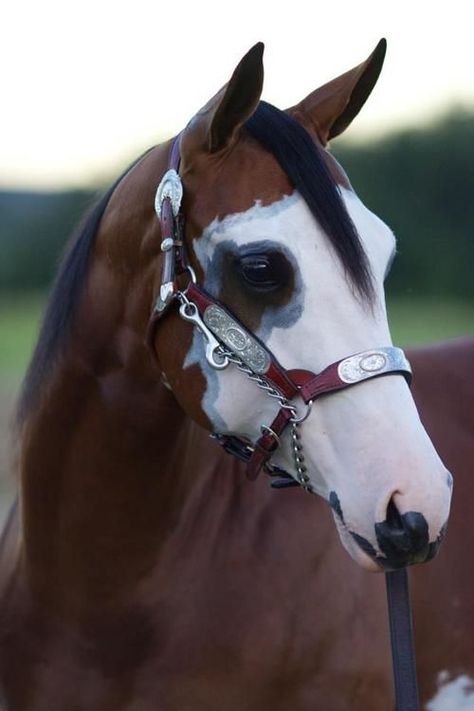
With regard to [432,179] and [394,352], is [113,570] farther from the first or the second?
[432,179]

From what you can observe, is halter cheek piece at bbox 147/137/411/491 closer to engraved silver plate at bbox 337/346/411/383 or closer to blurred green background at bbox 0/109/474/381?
engraved silver plate at bbox 337/346/411/383

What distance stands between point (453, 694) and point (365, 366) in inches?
49.2

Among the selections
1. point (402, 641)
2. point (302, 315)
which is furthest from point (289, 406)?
point (402, 641)

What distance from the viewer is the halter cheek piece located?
250cm

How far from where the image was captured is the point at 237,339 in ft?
8.63

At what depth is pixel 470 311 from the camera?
17.6 metres

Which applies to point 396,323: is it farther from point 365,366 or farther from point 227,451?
point 365,366

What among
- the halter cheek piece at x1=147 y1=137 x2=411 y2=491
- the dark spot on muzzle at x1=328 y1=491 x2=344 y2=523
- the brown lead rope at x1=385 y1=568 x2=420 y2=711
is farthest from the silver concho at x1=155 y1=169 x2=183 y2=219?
the brown lead rope at x1=385 y1=568 x2=420 y2=711

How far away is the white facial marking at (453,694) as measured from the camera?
3217mm

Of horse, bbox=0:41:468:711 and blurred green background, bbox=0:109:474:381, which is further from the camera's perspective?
blurred green background, bbox=0:109:474:381

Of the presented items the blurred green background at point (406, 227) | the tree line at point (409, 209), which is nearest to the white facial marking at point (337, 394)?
the blurred green background at point (406, 227)

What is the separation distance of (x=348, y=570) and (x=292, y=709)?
1.31 feet

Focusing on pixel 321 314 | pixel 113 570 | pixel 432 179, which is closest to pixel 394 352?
pixel 321 314

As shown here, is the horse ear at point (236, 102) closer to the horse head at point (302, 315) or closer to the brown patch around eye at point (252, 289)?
the horse head at point (302, 315)
